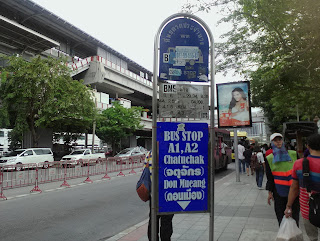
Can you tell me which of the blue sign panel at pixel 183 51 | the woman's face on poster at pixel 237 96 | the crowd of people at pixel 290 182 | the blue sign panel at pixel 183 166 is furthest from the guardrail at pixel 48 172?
the crowd of people at pixel 290 182

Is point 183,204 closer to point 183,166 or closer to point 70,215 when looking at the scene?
point 183,166

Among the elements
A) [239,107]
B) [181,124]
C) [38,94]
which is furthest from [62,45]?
[181,124]

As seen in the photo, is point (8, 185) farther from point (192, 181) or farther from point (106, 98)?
point (106, 98)

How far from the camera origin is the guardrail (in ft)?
39.3

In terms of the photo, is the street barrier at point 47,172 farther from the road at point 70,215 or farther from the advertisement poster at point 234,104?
the advertisement poster at point 234,104

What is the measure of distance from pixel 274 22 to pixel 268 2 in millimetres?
668

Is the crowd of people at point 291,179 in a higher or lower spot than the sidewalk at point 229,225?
higher

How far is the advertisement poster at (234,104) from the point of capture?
38.4 ft

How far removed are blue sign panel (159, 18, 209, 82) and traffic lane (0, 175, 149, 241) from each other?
12.0ft

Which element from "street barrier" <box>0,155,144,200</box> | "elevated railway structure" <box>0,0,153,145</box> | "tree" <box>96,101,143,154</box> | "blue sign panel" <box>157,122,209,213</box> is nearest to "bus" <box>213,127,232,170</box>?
"street barrier" <box>0,155,144,200</box>

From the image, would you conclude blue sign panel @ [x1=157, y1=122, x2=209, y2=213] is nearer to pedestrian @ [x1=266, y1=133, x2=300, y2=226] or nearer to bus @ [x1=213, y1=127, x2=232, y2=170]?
pedestrian @ [x1=266, y1=133, x2=300, y2=226]

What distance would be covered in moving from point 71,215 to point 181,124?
16.4 feet

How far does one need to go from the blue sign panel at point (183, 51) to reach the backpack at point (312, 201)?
5.21 feet

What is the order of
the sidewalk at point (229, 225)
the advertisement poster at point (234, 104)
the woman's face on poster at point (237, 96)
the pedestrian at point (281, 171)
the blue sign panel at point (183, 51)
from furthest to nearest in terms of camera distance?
the woman's face on poster at point (237, 96) < the advertisement poster at point (234, 104) < the sidewalk at point (229, 225) < the pedestrian at point (281, 171) < the blue sign panel at point (183, 51)
